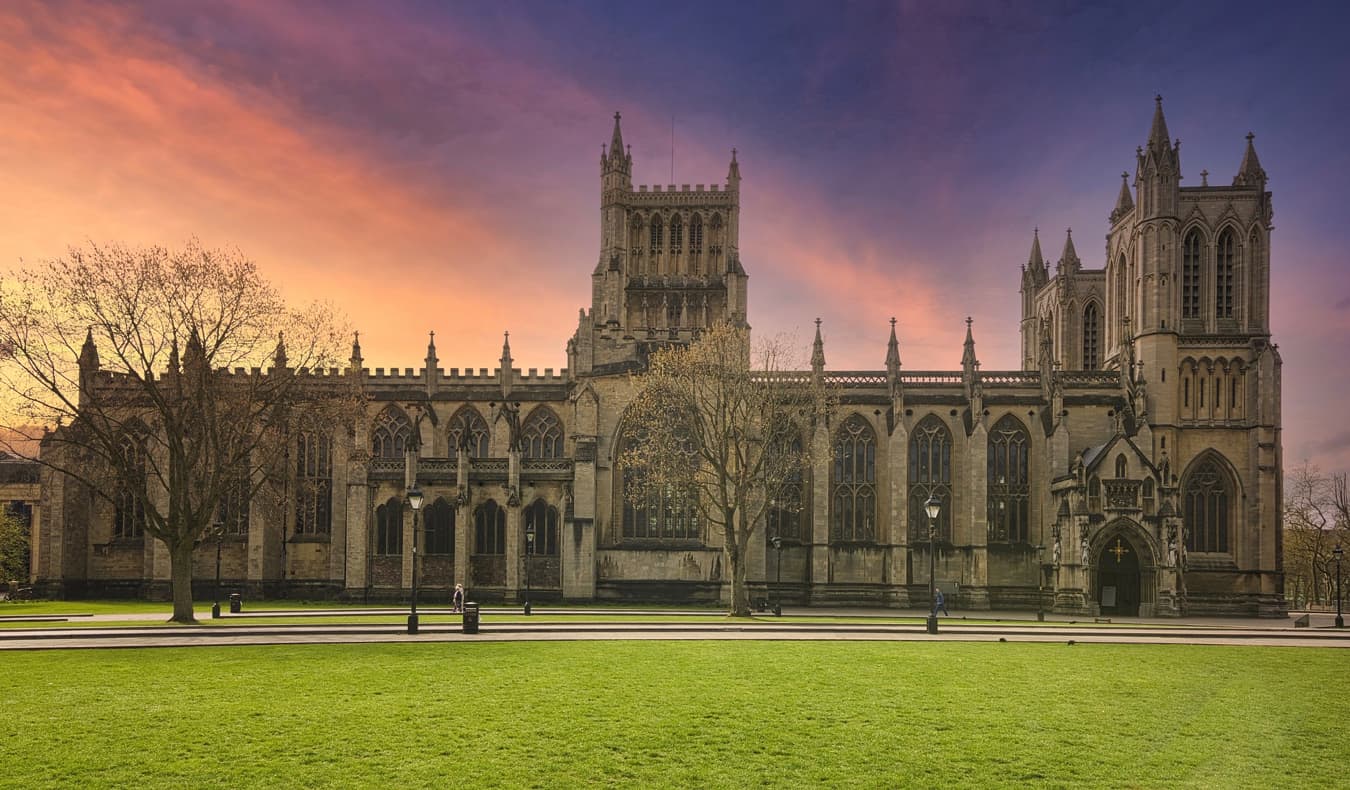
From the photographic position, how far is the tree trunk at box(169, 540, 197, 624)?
121 feet

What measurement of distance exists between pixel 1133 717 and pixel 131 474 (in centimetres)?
3701

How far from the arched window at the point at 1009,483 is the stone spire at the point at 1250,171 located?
18358mm

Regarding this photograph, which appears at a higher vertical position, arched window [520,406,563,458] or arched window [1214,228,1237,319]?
arched window [1214,228,1237,319]

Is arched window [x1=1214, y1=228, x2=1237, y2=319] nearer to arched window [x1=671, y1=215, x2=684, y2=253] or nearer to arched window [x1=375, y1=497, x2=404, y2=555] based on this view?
arched window [x1=671, y1=215, x2=684, y2=253]

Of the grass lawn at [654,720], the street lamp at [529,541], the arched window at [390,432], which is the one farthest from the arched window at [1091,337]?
the arched window at [390,432]

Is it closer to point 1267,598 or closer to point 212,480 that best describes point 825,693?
point 212,480

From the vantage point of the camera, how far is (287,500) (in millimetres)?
45906

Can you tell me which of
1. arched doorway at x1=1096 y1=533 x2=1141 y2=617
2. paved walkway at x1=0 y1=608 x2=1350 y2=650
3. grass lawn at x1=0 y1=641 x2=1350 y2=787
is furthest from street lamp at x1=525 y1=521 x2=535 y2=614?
arched doorway at x1=1096 y1=533 x2=1141 y2=617

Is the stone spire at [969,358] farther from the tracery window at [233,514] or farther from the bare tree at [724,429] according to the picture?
the tracery window at [233,514]

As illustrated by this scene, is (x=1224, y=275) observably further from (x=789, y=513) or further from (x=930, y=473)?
(x=789, y=513)

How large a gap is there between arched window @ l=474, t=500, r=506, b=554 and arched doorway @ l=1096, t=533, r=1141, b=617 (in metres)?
30.9

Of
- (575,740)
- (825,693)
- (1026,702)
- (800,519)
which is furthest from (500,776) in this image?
(800,519)

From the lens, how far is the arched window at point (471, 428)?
196 ft

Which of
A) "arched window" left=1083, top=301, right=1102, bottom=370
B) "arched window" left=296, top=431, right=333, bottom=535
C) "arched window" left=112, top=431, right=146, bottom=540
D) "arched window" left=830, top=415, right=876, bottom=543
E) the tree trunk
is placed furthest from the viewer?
"arched window" left=1083, top=301, right=1102, bottom=370
